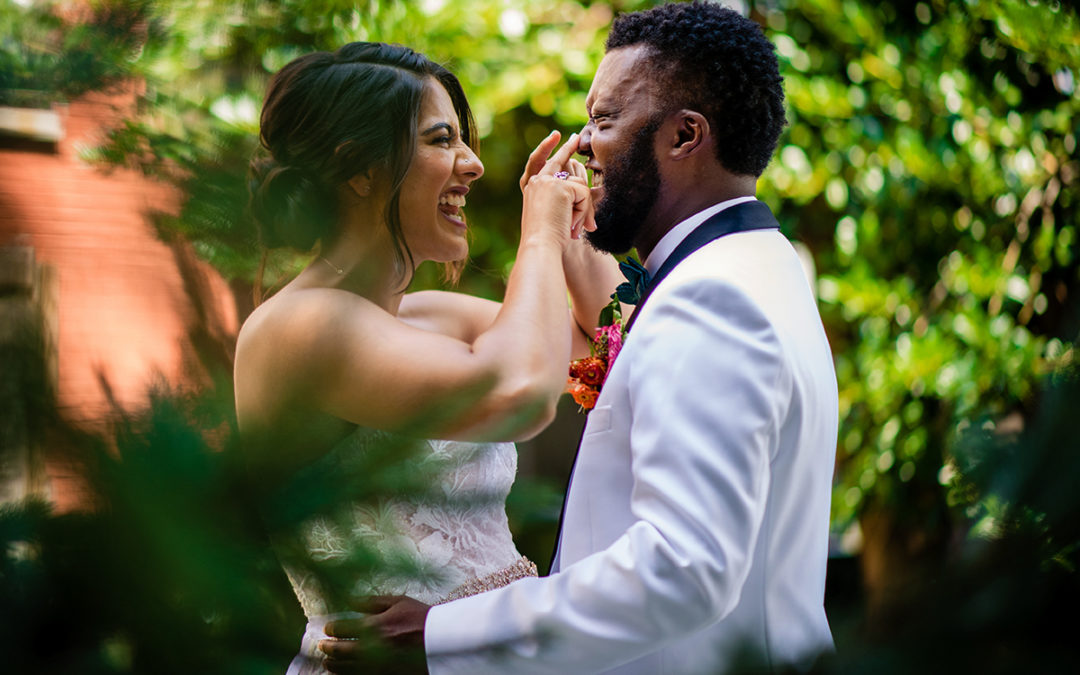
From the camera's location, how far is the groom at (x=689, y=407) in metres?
1.26

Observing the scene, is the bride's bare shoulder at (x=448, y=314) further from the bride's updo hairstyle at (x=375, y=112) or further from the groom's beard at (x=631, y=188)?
the groom's beard at (x=631, y=188)

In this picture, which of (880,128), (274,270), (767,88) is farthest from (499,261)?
(274,270)

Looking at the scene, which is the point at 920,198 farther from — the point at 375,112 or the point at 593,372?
the point at 375,112

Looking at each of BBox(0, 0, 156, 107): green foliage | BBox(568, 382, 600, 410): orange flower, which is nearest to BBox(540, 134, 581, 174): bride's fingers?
BBox(568, 382, 600, 410): orange flower

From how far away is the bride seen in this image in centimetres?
Answer: 42

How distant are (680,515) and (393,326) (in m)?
0.66

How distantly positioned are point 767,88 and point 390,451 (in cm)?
167

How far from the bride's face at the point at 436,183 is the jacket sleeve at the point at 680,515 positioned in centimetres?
77

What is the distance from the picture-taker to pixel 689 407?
1.31m

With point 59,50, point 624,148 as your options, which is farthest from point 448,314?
point 59,50

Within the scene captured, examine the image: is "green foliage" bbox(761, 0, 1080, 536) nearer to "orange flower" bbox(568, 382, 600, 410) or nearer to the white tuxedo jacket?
"orange flower" bbox(568, 382, 600, 410)

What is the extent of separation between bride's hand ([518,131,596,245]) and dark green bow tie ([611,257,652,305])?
0.49 feet

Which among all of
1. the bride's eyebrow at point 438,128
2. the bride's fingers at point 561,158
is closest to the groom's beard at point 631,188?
the bride's fingers at point 561,158

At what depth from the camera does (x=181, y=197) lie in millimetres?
412
